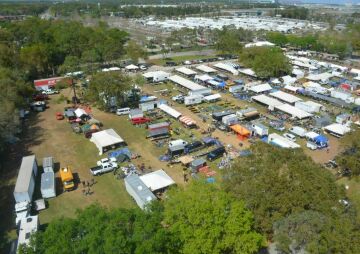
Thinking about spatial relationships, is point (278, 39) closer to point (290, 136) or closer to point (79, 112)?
point (290, 136)

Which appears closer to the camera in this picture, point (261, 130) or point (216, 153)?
point (216, 153)

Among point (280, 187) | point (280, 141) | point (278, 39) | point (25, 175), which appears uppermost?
point (280, 187)

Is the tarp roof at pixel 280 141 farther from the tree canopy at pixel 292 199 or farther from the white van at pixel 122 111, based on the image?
the white van at pixel 122 111

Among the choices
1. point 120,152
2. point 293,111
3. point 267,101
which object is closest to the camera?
point 120,152

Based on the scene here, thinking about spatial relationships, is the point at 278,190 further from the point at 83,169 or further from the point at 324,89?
the point at 324,89

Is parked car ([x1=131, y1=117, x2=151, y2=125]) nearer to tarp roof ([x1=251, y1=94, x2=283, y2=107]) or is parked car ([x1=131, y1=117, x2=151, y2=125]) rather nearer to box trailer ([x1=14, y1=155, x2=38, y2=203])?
box trailer ([x1=14, y1=155, x2=38, y2=203])

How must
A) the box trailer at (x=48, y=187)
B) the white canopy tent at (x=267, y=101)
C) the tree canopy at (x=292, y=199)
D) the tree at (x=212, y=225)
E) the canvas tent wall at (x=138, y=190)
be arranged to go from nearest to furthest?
1. the tree canopy at (x=292, y=199)
2. the tree at (x=212, y=225)
3. the canvas tent wall at (x=138, y=190)
4. the box trailer at (x=48, y=187)
5. the white canopy tent at (x=267, y=101)

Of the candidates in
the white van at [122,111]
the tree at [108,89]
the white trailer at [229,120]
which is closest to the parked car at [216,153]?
the white trailer at [229,120]

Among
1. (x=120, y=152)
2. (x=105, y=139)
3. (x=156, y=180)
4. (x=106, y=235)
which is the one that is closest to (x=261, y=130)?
(x=156, y=180)
